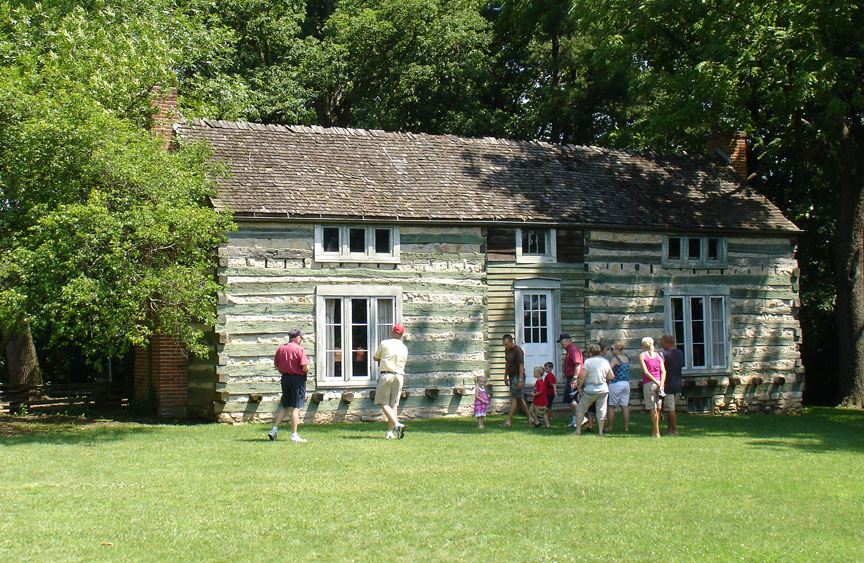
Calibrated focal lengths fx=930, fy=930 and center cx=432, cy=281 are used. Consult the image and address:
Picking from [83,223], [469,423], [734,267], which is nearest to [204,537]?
[83,223]

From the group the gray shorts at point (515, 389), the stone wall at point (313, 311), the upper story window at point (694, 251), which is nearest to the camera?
the gray shorts at point (515, 389)

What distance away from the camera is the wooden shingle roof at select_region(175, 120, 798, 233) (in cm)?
1933

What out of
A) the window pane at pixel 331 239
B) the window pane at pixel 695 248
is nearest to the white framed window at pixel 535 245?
the window pane at pixel 695 248

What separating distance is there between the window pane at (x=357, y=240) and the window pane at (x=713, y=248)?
880 cm

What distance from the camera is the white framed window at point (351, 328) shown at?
1886cm

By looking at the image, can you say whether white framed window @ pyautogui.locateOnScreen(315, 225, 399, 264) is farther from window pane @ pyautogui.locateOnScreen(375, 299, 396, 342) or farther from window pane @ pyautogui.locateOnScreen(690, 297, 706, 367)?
window pane @ pyautogui.locateOnScreen(690, 297, 706, 367)

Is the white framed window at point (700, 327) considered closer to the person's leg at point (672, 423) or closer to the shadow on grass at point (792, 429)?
the shadow on grass at point (792, 429)

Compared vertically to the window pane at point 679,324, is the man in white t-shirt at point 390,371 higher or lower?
lower

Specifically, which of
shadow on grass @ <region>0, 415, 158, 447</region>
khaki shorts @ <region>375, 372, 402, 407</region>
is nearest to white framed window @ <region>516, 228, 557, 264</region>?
khaki shorts @ <region>375, 372, 402, 407</region>

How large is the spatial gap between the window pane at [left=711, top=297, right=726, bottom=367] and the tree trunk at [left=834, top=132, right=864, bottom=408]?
4359 mm

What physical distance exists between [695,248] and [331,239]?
9.11 meters

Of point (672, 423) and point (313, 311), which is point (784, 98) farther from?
point (313, 311)

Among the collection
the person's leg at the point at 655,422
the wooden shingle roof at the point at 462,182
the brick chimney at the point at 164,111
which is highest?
the brick chimney at the point at 164,111

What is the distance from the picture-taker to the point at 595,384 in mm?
15344
